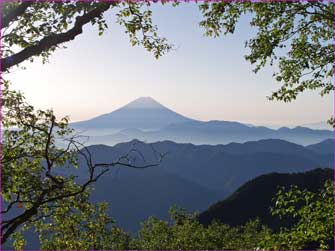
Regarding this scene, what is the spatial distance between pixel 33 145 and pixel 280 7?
11.4m

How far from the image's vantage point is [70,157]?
763 inches

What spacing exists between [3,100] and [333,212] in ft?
40.9

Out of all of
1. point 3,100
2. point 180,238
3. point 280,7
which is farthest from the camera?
point 180,238

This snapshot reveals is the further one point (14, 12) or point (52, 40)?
point (52, 40)

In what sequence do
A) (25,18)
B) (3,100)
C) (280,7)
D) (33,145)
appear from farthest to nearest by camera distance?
(33,145) → (3,100) → (280,7) → (25,18)

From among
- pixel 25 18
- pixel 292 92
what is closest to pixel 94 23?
pixel 25 18

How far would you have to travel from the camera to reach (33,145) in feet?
60.8

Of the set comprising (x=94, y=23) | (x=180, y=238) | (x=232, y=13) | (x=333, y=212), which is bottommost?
(x=180, y=238)

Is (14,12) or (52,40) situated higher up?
(14,12)

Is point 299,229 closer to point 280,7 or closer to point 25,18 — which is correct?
point 280,7

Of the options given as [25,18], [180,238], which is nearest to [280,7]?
[25,18]

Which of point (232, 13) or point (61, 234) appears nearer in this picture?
point (232, 13)

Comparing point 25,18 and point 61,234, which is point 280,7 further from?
point 61,234

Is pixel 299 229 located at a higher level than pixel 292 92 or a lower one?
lower
